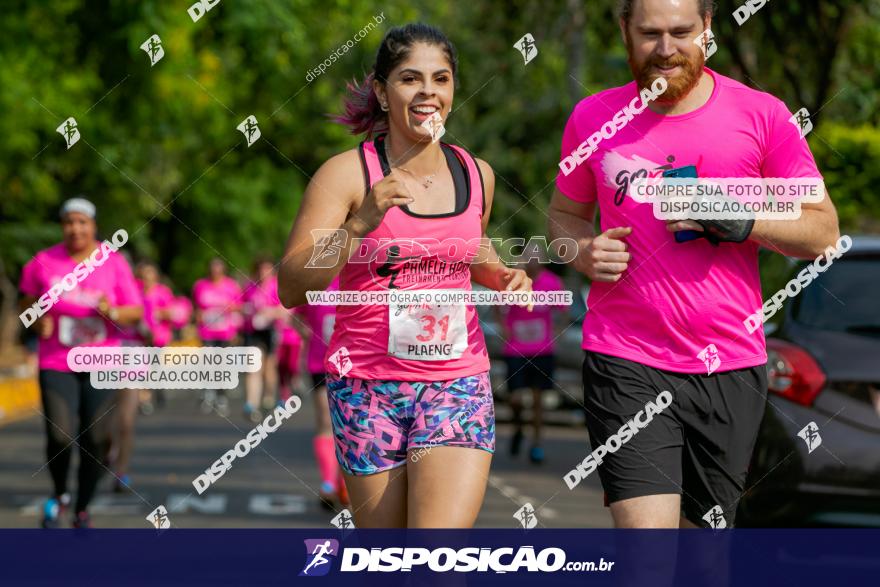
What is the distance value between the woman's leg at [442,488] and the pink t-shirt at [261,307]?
14.8m

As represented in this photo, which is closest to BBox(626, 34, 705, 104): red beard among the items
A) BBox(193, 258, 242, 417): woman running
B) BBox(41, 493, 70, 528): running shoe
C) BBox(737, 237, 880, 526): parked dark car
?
BBox(737, 237, 880, 526): parked dark car

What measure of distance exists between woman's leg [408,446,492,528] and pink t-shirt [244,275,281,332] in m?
14.8

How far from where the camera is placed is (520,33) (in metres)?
15.8

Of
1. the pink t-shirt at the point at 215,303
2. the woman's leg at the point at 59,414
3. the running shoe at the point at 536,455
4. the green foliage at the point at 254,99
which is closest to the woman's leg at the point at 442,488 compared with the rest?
the green foliage at the point at 254,99

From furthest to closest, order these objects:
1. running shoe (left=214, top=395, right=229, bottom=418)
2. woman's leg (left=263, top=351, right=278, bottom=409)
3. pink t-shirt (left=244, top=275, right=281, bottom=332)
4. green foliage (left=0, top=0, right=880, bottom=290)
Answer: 1. running shoe (left=214, top=395, right=229, bottom=418)
2. woman's leg (left=263, top=351, right=278, bottom=409)
3. pink t-shirt (left=244, top=275, right=281, bottom=332)
4. green foliage (left=0, top=0, right=880, bottom=290)

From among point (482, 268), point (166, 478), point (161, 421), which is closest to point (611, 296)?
point (482, 268)

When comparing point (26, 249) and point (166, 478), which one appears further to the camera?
point (26, 249)

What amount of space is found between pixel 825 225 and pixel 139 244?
117 feet

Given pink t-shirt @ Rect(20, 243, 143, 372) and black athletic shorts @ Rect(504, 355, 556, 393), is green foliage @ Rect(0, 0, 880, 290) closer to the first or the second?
pink t-shirt @ Rect(20, 243, 143, 372)

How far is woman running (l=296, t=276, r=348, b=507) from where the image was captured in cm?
1024

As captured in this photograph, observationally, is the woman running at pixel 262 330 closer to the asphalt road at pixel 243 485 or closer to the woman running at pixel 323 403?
the asphalt road at pixel 243 485

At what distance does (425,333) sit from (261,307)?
1570 cm

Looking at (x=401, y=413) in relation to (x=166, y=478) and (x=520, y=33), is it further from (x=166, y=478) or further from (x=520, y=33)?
(x=520, y=33)

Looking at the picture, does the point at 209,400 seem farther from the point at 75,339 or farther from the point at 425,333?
the point at 425,333
